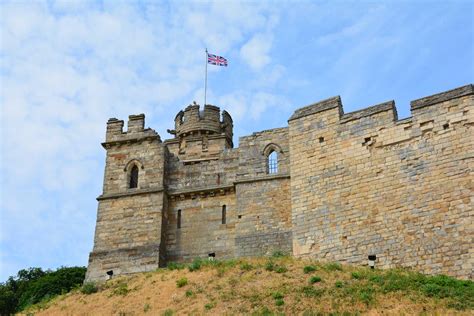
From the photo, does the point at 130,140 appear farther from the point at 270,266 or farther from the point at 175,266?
the point at 270,266

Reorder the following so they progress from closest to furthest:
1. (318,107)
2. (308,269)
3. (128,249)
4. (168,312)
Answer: (168,312), (308,269), (318,107), (128,249)

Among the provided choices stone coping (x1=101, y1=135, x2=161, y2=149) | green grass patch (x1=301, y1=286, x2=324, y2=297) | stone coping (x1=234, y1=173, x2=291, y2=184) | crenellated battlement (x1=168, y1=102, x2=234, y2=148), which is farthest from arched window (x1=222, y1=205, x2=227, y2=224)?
crenellated battlement (x1=168, y1=102, x2=234, y2=148)

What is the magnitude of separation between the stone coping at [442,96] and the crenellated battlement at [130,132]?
31.5 ft

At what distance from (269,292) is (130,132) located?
10.7 meters

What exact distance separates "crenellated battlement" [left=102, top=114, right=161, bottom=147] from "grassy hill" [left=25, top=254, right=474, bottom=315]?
19.2 ft

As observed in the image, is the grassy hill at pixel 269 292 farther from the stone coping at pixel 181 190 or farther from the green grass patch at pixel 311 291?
the stone coping at pixel 181 190

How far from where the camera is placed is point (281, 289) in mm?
20188

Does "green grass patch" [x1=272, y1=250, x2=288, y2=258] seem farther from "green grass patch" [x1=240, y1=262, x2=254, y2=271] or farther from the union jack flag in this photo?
the union jack flag

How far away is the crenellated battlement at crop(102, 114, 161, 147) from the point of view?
92.6ft

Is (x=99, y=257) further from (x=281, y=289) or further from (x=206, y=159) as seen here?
(x=281, y=289)

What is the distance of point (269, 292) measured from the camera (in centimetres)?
2011

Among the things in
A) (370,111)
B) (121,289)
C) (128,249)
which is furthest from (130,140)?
(370,111)

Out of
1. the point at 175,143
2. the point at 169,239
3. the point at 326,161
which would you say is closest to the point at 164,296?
the point at 169,239

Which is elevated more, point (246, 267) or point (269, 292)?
point (246, 267)
